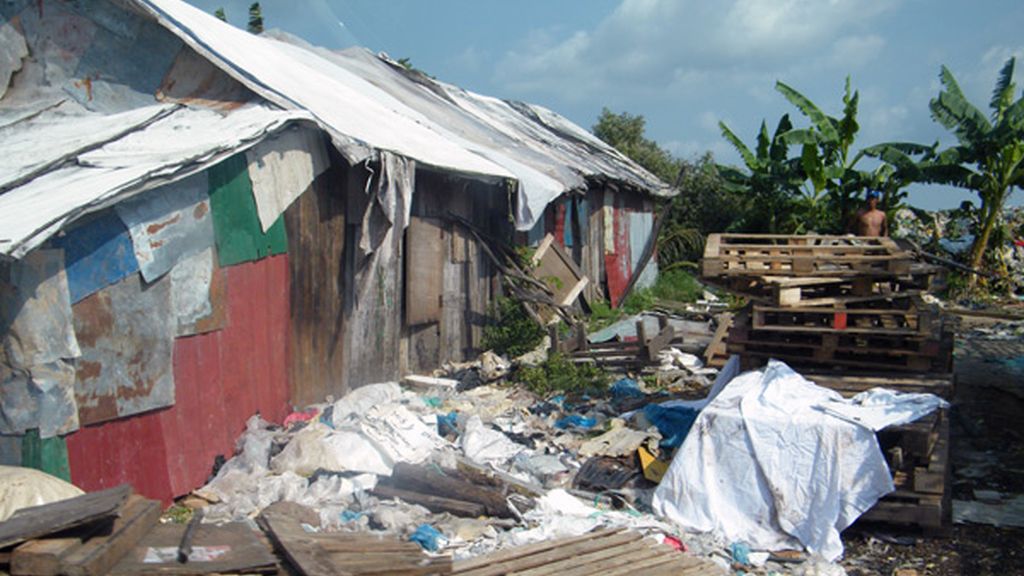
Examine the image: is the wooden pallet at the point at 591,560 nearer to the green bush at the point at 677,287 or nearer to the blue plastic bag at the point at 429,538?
the blue plastic bag at the point at 429,538

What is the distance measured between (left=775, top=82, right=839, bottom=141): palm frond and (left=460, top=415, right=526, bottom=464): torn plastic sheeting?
12.5m

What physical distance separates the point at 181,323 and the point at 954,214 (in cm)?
1756

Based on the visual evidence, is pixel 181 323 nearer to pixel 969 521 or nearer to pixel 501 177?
pixel 501 177

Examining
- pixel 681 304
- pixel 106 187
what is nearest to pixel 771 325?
pixel 106 187

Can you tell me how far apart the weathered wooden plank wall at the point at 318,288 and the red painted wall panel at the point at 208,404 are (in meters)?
0.20

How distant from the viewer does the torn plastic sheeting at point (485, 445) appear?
22.3 ft

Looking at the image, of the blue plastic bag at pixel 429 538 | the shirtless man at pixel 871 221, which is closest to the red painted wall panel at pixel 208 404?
the blue plastic bag at pixel 429 538

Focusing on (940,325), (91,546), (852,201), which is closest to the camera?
(91,546)

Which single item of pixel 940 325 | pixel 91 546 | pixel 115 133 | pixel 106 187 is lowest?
pixel 91 546

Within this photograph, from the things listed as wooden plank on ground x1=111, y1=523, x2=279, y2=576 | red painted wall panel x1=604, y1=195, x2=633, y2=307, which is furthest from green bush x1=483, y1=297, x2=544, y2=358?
wooden plank on ground x1=111, y1=523, x2=279, y2=576

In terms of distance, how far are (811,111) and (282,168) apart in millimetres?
13425

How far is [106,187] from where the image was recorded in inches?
198

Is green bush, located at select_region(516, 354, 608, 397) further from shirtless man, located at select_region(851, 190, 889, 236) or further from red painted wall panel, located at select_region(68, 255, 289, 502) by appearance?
shirtless man, located at select_region(851, 190, 889, 236)

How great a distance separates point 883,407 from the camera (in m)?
5.66
